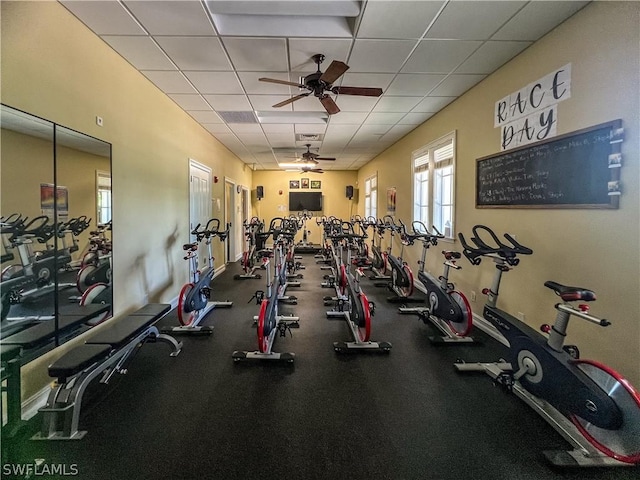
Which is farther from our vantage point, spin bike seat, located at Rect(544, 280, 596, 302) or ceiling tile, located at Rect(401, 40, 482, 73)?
ceiling tile, located at Rect(401, 40, 482, 73)

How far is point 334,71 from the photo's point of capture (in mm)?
2777

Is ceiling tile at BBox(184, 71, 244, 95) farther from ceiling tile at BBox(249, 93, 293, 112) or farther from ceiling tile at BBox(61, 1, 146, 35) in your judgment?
ceiling tile at BBox(61, 1, 146, 35)

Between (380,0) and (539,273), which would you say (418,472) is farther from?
(380,0)

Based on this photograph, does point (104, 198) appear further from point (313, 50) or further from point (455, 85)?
point (455, 85)

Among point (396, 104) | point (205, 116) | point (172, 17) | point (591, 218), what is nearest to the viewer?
point (591, 218)

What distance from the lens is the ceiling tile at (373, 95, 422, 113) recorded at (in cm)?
425

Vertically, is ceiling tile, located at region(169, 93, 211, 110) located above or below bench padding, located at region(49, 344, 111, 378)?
above

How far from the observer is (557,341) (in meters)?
2.02

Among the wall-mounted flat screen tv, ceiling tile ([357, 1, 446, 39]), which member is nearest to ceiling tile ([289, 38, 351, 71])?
ceiling tile ([357, 1, 446, 39])

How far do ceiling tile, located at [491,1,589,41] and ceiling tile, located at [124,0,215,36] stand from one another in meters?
2.46

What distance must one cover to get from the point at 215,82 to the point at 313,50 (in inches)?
55.8

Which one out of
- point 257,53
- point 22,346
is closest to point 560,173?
point 257,53

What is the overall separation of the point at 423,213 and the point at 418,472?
4.54 meters

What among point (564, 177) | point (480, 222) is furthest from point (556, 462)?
point (480, 222)
